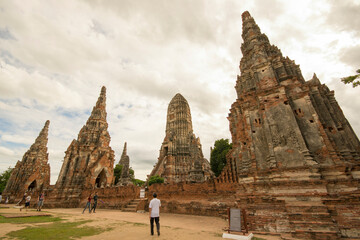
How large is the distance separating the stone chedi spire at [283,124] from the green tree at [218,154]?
1914 centimetres

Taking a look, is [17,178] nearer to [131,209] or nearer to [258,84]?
[131,209]

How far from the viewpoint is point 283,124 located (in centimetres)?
928

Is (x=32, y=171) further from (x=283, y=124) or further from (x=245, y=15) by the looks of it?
(x=245, y=15)

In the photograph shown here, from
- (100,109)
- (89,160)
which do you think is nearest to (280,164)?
(89,160)

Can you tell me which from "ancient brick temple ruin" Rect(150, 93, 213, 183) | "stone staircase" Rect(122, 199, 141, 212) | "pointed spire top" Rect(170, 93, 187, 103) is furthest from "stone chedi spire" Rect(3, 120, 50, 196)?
"pointed spire top" Rect(170, 93, 187, 103)

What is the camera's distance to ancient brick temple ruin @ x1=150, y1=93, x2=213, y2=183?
32812 mm

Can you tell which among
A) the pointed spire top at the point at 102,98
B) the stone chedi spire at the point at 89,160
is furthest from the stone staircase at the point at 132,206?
the pointed spire top at the point at 102,98

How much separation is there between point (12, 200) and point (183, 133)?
32.4 meters

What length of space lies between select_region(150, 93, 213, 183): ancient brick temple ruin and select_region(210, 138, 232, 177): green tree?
1.35 metres

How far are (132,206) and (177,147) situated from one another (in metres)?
23.3

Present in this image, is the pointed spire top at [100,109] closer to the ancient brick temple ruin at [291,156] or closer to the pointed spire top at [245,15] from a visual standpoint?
the ancient brick temple ruin at [291,156]

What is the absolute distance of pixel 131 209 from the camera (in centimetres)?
1384

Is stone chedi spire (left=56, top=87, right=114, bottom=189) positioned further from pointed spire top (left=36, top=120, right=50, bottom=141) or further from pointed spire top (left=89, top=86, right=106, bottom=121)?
pointed spire top (left=36, top=120, right=50, bottom=141)

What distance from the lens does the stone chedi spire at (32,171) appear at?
2778 centimetres
